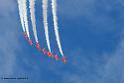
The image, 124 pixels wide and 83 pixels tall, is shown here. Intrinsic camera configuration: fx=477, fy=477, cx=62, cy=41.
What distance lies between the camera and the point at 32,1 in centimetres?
10150

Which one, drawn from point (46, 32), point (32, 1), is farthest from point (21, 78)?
point (32, 1)

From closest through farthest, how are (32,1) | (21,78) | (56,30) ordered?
1. (32,1)
2. (56,30)
3. (21,78)

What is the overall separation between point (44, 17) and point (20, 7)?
21.6 ft

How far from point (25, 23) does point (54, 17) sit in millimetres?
6582

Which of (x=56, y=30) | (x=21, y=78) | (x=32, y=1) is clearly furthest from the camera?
(x=21, y=78)

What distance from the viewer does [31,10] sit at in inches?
4080

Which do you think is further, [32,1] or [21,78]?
[21,78]

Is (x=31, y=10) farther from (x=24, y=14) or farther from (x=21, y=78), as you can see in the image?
(x=21, y=78)

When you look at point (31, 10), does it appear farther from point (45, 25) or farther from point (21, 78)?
point (21, 78)

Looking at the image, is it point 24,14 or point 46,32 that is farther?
point 46,32

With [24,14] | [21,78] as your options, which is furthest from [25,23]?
[21,78]

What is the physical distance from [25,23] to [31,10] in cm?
363

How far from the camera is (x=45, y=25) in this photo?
108 metres

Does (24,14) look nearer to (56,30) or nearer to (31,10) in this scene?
(31,10)
